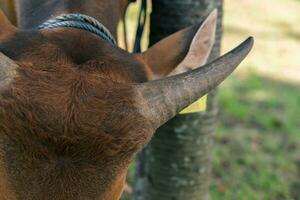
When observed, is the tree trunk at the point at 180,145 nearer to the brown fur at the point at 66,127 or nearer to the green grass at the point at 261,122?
the green grass at the point at 261,122

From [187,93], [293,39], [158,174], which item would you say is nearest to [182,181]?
[158,174]

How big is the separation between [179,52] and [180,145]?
5.13ft

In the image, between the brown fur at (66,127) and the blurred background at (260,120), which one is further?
the blurred background at (260,120)

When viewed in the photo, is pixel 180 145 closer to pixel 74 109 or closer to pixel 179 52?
pixel 179 52

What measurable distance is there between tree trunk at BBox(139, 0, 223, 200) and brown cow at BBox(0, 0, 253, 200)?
1.42 meters

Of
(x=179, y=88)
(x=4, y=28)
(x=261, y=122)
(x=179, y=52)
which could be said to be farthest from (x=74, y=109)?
(x=261, y=122)

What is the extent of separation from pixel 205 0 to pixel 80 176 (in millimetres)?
2161

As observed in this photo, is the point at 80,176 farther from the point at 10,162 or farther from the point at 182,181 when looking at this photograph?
the point at 182,181

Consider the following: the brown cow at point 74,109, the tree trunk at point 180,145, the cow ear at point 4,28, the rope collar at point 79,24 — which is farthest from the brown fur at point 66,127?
the tree trunk at point 180,145

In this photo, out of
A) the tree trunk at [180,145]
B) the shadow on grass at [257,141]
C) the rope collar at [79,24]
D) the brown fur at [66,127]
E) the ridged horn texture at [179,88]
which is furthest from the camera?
the shadow on grass at [257,141]

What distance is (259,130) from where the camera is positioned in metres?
7.73

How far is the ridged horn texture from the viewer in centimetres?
297

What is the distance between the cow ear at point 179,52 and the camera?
340 cm

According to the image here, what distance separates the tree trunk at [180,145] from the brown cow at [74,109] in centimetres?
142
